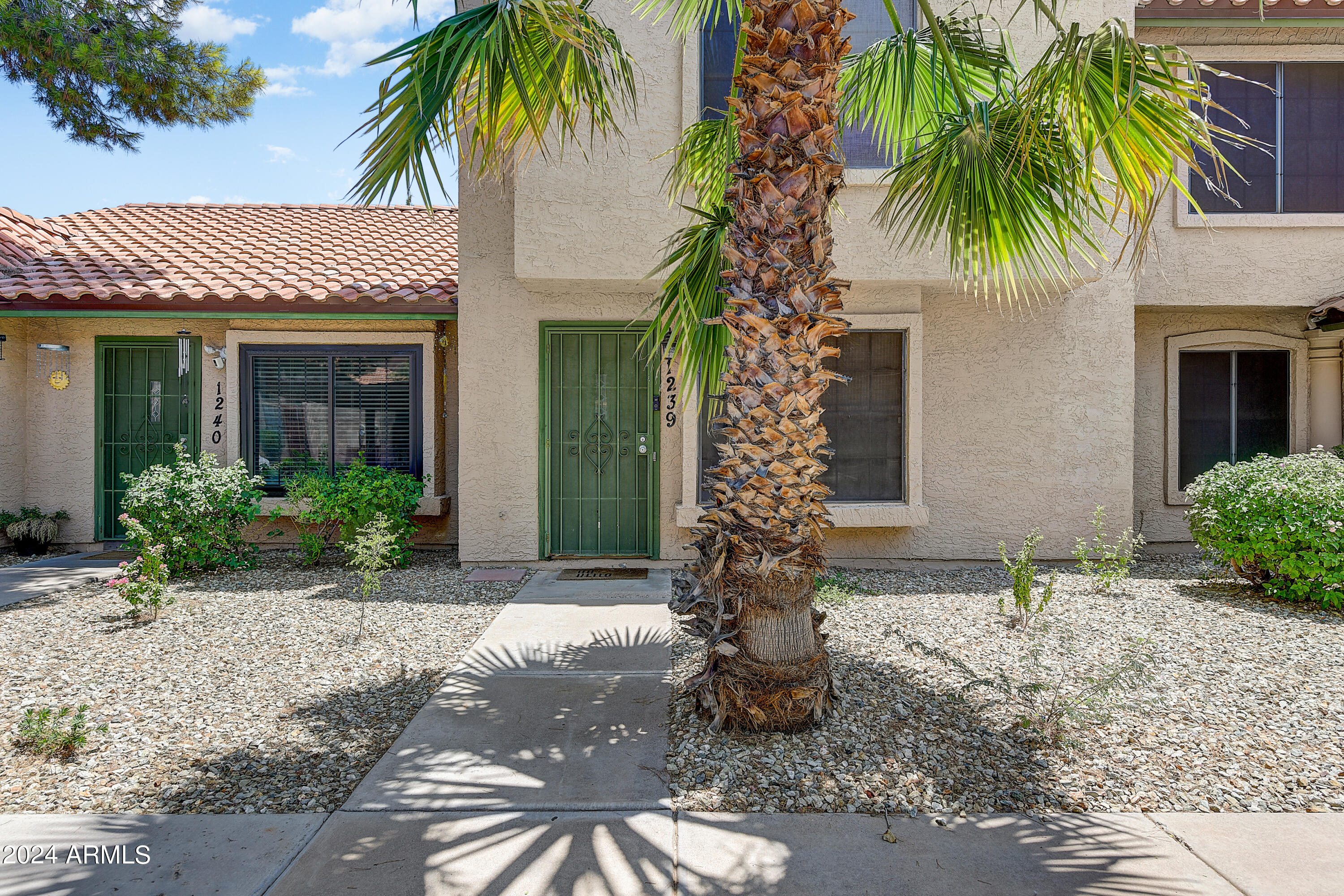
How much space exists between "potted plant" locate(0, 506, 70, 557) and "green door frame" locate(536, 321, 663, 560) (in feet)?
20.1

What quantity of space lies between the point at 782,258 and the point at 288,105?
Result: 9.30 metres

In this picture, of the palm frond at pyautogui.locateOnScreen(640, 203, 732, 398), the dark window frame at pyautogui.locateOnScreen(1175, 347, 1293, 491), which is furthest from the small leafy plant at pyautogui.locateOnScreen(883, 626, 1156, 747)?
the dark window frame at pyautogui.locateOnScreen(1175, 347, 1293, 491)

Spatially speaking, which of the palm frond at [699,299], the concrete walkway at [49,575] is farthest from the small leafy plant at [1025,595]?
the concrete walkway at [49,575]

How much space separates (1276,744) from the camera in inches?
151

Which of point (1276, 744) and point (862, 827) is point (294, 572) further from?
point (1276, 744)

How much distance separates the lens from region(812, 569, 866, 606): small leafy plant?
21.6ft

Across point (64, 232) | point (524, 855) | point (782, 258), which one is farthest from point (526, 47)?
point (64, 232)

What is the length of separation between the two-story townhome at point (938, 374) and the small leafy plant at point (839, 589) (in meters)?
0.65

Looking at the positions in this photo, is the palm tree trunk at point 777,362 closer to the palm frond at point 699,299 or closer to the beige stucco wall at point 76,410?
the palm frond at point 699,299

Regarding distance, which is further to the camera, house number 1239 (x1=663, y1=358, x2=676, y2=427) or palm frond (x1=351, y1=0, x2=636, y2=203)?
house number 1239 (x1=663, y1=358, x2=676, y2=427)

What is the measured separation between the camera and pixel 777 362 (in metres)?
3.78

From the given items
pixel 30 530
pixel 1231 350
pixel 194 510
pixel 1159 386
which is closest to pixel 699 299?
pixel 194 510

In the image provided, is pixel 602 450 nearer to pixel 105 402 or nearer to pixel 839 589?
pixel 839 589

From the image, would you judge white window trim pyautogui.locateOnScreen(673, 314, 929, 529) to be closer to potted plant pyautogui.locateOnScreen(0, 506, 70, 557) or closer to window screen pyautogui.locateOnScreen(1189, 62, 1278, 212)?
window screen pyautogui.locateOnScreen(1189, 62, 1278, 212)
